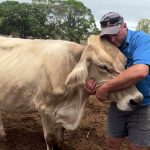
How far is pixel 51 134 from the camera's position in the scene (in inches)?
217

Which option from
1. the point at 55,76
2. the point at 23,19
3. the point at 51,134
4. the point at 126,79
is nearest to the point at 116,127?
the point at 126,79

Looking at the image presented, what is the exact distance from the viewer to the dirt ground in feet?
19.9

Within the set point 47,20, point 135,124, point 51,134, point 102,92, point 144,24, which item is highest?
point 102,92

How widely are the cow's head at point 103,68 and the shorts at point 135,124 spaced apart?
12 cm

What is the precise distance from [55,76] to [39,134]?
1700mm

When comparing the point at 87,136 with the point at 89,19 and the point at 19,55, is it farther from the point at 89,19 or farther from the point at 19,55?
the point at 89,19

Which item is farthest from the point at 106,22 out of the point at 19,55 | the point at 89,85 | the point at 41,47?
the point at 19,55

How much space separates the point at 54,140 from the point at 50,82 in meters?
0.91

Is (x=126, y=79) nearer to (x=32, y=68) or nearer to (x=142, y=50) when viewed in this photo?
(x=142, y=50)

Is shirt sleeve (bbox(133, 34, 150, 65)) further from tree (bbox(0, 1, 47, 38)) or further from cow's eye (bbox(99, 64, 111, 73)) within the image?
tree (bbox(0, 1, 47, 38))

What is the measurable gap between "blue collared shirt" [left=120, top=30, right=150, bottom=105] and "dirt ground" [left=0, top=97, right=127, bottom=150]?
83.9 inches

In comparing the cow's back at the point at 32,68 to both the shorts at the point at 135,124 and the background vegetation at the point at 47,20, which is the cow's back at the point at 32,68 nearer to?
the shorts at the point at 135,124

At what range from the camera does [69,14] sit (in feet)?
148

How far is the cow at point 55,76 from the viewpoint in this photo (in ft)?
14.6
